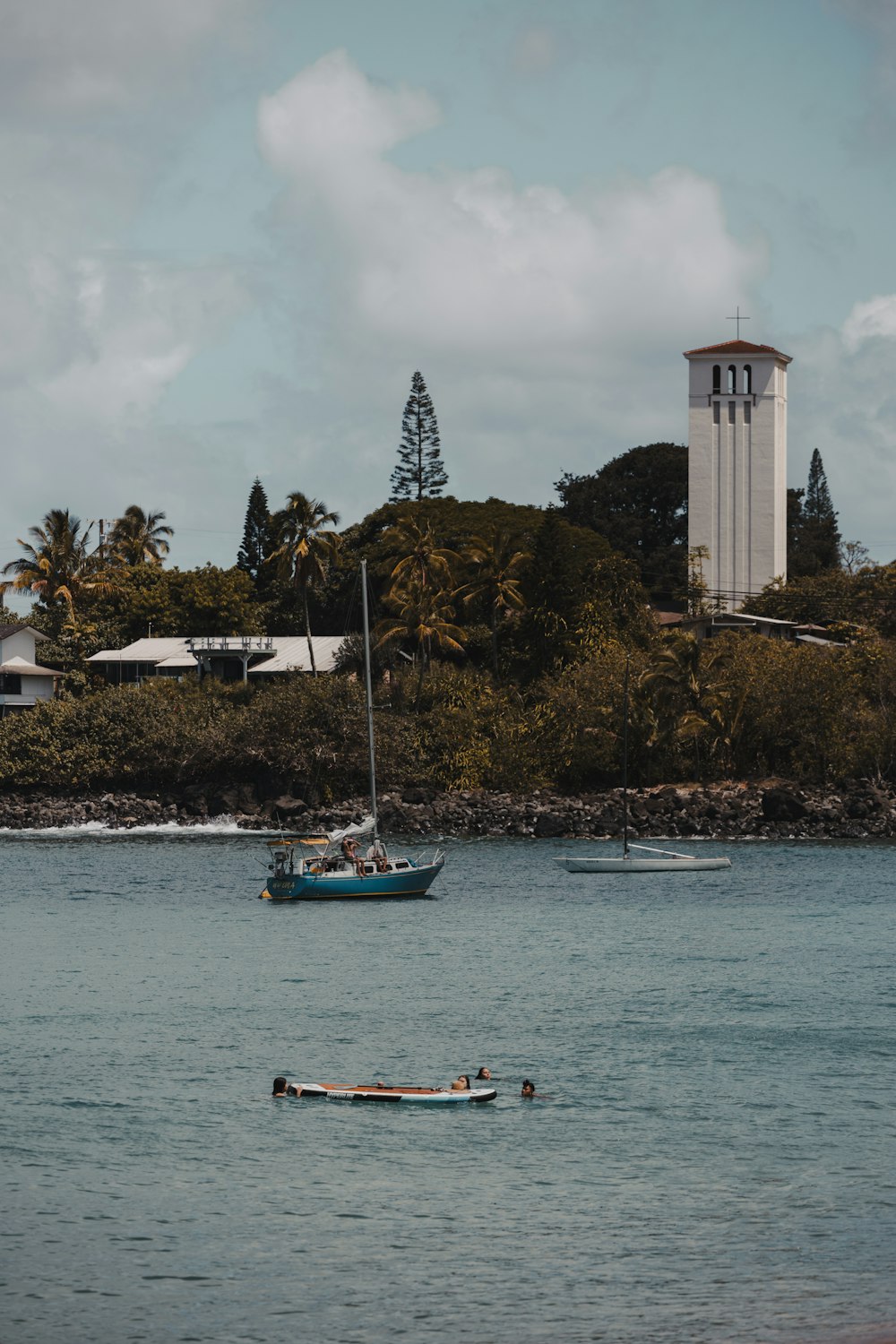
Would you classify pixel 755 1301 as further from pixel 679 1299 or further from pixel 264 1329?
pixel 264 1329

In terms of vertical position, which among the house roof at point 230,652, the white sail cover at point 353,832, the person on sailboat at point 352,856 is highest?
the house roof at point 230,652

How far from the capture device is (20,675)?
108m

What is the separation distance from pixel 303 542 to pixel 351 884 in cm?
4377

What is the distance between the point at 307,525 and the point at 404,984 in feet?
205

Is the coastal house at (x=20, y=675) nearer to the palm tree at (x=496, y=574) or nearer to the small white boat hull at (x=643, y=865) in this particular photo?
the palm tree at (x=496, y=574)

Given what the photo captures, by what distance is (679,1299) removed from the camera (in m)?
18.8

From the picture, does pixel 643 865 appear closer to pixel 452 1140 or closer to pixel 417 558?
pixel 417 558

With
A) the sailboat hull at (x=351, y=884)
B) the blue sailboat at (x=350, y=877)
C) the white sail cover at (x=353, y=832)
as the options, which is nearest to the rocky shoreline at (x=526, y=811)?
the white sail cover at (x=353, y=832)

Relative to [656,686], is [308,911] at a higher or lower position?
lower

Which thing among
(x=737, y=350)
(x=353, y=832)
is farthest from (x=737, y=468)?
(x=353, y=832)

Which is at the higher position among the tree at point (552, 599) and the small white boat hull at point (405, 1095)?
the tree at point (552, 599)

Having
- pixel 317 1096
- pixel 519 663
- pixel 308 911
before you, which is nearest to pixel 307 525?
pixel 519 663

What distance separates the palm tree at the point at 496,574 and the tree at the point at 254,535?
28216mm

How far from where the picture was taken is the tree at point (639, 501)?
4875 inches
